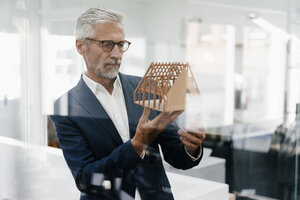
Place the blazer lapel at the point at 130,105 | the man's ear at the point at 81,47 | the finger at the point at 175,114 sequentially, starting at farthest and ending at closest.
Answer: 1. the man's ear at the point at 81,47
2. the blazer lapel at the point at 130,105
3. the finger at the point at 175,114

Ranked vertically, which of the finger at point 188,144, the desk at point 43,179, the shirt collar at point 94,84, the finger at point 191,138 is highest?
the shirt collar at point 94,84

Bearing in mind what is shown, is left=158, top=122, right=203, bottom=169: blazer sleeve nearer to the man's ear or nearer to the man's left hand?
the man's left hand

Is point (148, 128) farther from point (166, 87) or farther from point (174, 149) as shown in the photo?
point (166, 87)

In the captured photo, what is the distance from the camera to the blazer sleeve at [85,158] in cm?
192

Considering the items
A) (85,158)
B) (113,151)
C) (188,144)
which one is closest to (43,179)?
(85,158)

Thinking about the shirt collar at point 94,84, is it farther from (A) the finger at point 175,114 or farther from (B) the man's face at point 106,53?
(A) the finger at point 175,114

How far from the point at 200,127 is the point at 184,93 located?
290 mm

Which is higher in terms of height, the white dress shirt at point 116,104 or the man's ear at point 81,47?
the man's ear at point 81,47

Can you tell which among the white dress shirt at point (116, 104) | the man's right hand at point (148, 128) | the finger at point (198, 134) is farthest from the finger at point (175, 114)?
the white dress shirt at point (116, 104)

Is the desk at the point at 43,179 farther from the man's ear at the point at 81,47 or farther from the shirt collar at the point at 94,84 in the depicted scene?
the man's ear at the point at 81,47

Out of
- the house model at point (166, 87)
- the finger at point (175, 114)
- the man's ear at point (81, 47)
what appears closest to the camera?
the house model at point (166, 87)

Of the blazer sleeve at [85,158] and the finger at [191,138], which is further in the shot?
the blazer sleeve at [85,158]

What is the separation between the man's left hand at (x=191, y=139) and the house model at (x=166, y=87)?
0.15 m

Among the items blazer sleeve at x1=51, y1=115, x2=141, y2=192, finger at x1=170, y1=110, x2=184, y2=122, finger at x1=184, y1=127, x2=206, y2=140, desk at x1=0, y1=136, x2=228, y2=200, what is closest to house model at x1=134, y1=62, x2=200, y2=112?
finger at x1=170, y1=110, x2=184, y2=122
